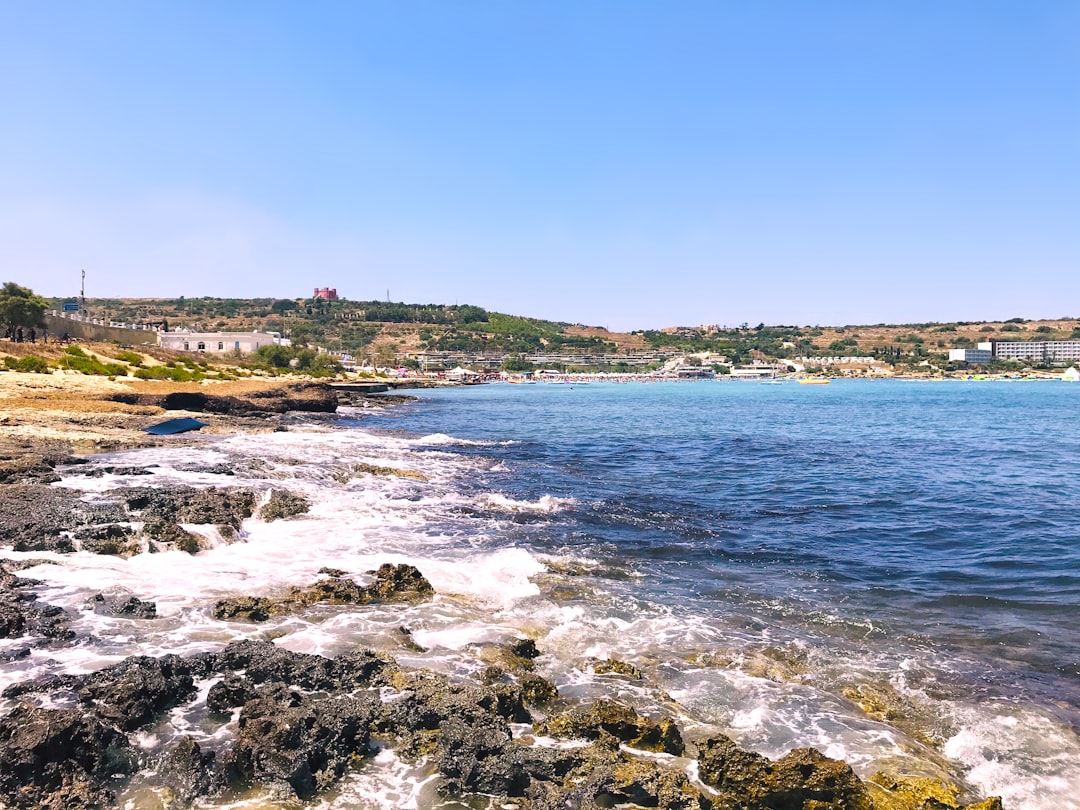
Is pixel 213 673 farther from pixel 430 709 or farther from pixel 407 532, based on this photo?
pixel 407 532

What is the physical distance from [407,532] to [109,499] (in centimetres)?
630

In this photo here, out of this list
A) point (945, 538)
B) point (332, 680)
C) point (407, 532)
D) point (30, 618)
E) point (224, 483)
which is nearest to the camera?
point (332, 680)

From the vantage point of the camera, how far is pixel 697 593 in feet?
39.4

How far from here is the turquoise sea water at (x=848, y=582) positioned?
7539mm

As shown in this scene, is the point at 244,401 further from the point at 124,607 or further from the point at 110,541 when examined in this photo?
the point at 124,607

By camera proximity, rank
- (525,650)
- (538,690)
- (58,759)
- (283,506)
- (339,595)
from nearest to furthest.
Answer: (58,759) < (538,690) < (525,650) < (339,595) < (283,506)

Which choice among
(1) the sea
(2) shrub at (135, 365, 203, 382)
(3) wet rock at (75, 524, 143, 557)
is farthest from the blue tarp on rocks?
(2) shrub at (135, 365, 203, 382)

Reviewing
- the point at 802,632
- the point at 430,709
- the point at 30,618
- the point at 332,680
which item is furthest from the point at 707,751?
the point at 30,618

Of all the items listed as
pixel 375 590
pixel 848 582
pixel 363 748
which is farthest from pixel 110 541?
pixel 848 582

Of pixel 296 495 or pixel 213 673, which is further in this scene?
pixel 296 495

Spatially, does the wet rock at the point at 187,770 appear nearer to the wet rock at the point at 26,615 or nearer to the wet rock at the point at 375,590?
the wet rock at the point at 26,615

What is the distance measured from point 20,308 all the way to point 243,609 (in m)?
66.1

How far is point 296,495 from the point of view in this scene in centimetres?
1736

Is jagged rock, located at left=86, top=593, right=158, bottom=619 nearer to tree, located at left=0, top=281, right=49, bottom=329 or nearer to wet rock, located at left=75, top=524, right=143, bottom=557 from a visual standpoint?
wet rock, located at left=75, top=524, right=143, bottom=557
